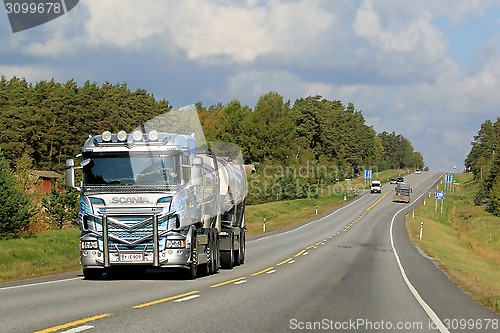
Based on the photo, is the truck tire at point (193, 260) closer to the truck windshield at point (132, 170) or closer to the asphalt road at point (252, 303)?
the asphalt road at point (252, 303)

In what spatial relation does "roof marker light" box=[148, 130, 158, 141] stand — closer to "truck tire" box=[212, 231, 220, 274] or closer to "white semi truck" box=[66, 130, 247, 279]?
"white semi truck" box=[66, 130, 247, 279]

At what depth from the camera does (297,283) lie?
18750 millimetres

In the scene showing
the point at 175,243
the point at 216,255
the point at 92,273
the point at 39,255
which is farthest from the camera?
the point at 39,255

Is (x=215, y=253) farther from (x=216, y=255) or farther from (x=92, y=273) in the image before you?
(x=92, y=273)

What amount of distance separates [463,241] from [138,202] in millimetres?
55605

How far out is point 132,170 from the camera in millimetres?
17781

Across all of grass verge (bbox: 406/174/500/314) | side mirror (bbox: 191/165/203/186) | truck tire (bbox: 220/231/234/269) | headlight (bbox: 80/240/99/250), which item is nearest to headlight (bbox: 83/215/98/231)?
headlight (bbox: 80/240/99/250)

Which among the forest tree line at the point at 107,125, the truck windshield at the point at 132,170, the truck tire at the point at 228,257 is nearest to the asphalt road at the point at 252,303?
the truck tire at the point at 228,257

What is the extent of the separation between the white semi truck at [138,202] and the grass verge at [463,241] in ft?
25.4

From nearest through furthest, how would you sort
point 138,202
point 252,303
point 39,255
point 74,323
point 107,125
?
1. point 74,323
2. point 252,303
3. point 138,202
4. point 39,255
5. point 107,125

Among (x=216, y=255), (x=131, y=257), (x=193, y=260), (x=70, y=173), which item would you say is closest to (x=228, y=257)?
(x=216, y=255)

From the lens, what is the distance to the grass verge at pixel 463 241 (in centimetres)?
2796

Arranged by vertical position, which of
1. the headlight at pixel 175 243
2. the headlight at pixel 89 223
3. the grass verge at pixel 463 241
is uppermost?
the headlight at pixel 89 223

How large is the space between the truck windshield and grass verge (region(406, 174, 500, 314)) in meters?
8.45
